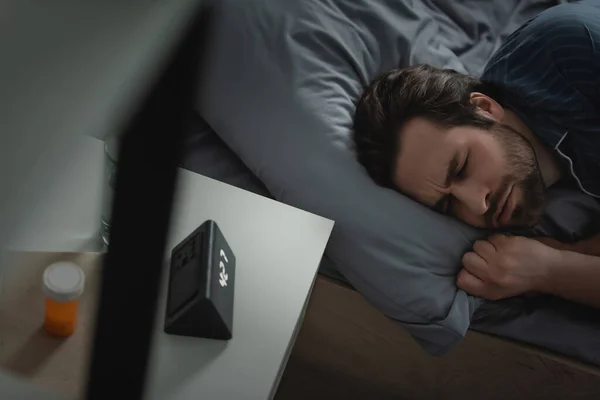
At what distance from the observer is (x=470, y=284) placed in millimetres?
968

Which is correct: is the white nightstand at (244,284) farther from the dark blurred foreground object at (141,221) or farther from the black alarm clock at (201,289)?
the dark blurred foreground object at (141,221)

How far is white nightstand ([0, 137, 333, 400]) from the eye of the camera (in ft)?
2.25

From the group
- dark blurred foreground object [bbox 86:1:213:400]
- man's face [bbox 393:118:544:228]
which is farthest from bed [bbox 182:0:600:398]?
dark blurred foreground object [bbox 86:1:213:400]

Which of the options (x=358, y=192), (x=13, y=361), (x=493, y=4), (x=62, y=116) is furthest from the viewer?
(x=493, y=4)

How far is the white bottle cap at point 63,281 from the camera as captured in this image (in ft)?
2.10

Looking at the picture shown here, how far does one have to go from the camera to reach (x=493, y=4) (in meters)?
1.39

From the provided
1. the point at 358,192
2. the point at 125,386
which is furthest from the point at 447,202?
the point at 125,386

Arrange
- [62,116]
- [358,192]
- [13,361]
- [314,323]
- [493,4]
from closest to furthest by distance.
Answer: [62,116], [13,361], [358,192], [314,323], [493,4]

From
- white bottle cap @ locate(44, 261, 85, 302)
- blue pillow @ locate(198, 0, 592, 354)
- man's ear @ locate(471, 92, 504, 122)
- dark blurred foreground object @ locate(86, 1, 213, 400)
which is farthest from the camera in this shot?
man's ear @ locate(471, 92, 504, 122)

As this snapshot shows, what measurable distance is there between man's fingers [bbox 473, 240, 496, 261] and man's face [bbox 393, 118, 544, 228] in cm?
4

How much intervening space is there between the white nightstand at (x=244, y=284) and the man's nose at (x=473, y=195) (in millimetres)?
221

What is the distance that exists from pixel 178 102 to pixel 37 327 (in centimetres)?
51

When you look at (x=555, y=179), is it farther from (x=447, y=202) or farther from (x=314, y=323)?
(x=314, y=323)

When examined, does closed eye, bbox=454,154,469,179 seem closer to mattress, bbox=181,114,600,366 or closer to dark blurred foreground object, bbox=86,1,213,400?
mattress, bbox=181,114,600,366
